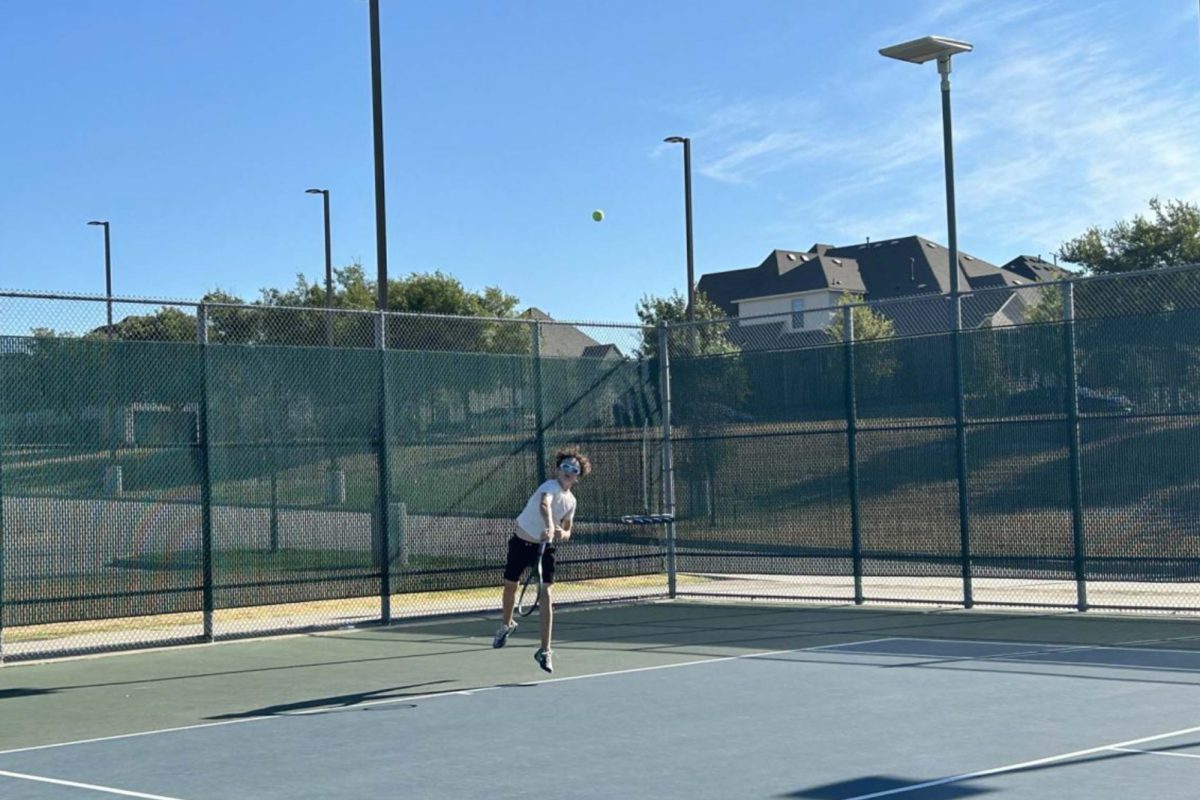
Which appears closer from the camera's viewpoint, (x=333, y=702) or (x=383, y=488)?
(x=333, y=702)

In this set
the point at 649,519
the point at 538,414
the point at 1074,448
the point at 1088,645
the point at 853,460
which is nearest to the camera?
the point at 1088,645

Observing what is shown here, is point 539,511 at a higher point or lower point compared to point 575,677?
higher

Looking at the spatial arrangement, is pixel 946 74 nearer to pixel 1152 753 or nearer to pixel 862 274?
pixel 1152 753

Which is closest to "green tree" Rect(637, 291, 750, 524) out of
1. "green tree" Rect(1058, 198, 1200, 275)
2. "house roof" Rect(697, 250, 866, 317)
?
"green tree" Rect(1058, 198, 1200, 275)

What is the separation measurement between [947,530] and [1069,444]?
60.6 inches

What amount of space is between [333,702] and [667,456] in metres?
7.72

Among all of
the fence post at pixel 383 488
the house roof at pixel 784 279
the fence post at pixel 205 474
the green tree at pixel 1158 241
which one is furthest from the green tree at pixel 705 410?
the house roof at pixel 784 279

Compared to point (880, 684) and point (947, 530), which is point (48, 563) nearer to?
point (880, 684)

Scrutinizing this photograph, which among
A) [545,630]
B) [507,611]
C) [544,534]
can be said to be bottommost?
[545,630]

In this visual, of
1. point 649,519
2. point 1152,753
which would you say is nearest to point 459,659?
point 649,519

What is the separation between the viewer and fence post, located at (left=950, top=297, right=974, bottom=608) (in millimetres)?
15172

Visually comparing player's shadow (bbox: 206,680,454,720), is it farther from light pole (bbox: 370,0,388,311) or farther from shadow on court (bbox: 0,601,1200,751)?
light pole (bbox: 370,0,388,311)

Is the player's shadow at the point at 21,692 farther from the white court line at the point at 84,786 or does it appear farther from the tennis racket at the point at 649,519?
the tennis racket at the point at 649,519

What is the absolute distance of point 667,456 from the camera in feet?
57.2
